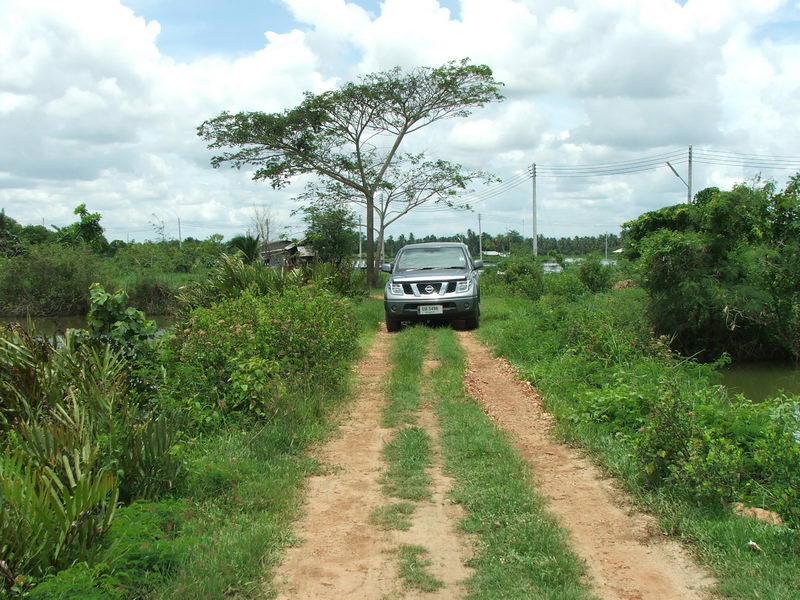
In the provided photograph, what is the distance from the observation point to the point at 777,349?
13930 millimetres

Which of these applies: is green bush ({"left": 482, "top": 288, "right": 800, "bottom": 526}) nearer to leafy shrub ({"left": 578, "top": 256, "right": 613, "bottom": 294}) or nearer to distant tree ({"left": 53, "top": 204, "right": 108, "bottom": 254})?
leafy shrub ({"left": 578, "top": 256, "right": 613, "bottom": 294})

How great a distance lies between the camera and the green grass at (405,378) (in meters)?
7.04

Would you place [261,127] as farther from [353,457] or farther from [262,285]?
[353,457]

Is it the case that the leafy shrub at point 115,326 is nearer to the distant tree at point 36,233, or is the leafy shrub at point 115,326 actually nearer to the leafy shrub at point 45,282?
the leafy shrub at point 45,282

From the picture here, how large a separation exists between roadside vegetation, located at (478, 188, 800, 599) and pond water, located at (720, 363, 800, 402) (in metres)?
0.69

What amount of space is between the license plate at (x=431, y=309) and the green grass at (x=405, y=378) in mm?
556

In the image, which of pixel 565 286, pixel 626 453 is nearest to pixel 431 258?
pixel 565 286

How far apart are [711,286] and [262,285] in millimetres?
8583

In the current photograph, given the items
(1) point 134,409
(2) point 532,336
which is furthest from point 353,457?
(2) point 532,336

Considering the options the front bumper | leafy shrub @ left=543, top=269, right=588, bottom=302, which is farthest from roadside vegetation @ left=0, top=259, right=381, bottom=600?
leafy shrub @ left=543, top=269, right=588, bottom=302

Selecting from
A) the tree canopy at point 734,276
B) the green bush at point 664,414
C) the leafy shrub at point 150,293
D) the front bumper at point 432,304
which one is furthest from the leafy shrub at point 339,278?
the leafy shrub at point 150,293

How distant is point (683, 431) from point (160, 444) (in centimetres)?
371

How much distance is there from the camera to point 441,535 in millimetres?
4098

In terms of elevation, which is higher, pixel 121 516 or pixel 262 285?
pixel 262 285
